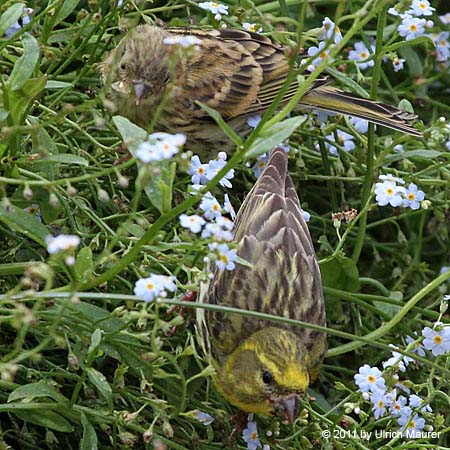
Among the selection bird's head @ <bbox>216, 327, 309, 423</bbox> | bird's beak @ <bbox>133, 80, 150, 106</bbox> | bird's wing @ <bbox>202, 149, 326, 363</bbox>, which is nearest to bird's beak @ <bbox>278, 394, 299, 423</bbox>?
bird's head @ <bbox>216, 327, 309, 423</bbox>

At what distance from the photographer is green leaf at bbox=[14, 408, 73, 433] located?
235 centimetres

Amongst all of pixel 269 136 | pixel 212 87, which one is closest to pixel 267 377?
pixel 269 136

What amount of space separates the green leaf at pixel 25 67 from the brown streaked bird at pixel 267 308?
73 cm

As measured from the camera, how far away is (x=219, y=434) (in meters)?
2.69

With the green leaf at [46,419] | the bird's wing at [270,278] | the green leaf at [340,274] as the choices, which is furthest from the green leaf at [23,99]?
the green leaf at [340,274]

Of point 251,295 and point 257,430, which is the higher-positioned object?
point 251,295

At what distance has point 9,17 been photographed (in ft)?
7.72

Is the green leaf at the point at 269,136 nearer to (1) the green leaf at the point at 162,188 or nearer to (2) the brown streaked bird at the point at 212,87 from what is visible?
(1) the green leaf at the point at 162,188

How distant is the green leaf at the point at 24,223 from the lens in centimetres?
231

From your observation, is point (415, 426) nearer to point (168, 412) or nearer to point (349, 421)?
point (349, 421)

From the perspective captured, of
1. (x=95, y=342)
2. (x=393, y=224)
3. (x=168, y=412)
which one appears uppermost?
(x=95, y=342)

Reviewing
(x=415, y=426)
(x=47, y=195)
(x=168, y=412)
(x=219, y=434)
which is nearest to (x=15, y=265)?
(x=47, y=195)

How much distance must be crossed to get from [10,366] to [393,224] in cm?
207

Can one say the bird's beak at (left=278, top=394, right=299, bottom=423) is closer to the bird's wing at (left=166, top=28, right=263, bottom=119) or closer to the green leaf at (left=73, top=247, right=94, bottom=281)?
the green leaf at (left=73, top=247, right=94, bottom=281)
